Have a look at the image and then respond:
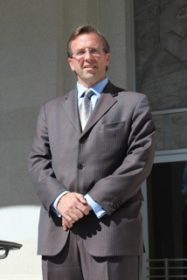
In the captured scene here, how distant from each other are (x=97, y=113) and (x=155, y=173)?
4.06 meters

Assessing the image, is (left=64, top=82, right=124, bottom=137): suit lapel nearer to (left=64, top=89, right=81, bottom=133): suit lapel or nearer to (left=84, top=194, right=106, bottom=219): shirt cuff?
(left=64, top=89, right=81, bottom=133): suit lapel

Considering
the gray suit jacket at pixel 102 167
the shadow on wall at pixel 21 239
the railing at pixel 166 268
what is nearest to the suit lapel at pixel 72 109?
the gray suit jacket at pixel 102 167

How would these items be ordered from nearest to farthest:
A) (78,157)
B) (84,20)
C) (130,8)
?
1. (78,157)
2. (84,20)
3. (130,8)

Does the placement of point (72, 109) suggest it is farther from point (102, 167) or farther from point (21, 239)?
point (21, 239)

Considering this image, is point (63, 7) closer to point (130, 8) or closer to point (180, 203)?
point (130, 8)

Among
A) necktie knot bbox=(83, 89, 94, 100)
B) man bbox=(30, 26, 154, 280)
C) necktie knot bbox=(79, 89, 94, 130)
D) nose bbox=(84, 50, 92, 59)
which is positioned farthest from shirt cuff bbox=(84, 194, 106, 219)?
nose bbox=(84, 50, 92, 59)

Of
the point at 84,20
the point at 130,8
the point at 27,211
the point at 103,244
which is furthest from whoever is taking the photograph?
the point at 130,8

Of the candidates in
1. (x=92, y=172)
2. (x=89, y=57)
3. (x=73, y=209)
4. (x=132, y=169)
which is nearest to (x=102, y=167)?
(x=92, y=172)

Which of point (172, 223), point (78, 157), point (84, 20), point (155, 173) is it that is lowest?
point (172, 223)

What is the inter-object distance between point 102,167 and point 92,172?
0.05m

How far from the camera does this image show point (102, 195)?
2650 mm

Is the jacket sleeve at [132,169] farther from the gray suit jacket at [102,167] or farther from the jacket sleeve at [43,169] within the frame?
the jacket sleeve at [43,169]

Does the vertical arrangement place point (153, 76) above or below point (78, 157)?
above

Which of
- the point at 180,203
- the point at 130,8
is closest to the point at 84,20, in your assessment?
the point at 130,8
